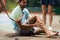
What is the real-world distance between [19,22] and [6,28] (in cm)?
141

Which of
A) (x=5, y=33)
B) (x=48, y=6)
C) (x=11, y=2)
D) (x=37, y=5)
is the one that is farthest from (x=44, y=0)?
(x=37, y=5)

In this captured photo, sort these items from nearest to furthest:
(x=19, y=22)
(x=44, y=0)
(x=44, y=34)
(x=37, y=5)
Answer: (x=19, y=22)
(x=44, y=34)
(x=44, y=0)
(x=37, y=5)

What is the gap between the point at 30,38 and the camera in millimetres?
4941

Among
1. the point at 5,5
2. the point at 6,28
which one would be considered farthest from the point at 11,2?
the point at 6,28

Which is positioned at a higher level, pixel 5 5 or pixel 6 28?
pixel 5 5

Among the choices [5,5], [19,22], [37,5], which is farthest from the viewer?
[37,5]

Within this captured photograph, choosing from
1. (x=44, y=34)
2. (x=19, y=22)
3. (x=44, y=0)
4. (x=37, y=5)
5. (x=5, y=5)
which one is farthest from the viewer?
(x=37, y=5)

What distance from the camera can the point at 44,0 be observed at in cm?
599

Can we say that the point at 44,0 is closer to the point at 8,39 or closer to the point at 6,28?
the point at 6,28

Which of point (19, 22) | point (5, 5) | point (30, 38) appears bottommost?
point (30, 38)

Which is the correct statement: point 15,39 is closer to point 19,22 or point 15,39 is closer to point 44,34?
point 19,22

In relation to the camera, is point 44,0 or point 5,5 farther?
point 44,0

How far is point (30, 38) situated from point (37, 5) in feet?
12.1

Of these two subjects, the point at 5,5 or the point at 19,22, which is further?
the point at 19,22
